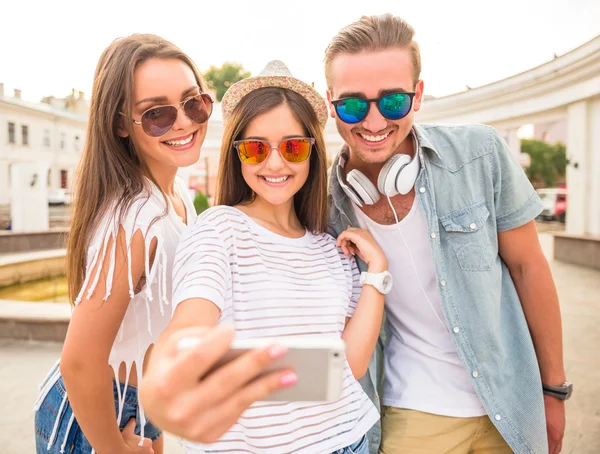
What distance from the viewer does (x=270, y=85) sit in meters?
1.73

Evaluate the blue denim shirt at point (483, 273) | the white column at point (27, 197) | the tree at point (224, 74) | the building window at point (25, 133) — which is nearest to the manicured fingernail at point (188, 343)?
the blue denim shirt at point (483, 273)

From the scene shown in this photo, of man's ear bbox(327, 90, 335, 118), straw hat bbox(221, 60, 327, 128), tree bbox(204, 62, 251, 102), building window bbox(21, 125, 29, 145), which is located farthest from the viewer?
tree bbox(204, 62, 251, 102)

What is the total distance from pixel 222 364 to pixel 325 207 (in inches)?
49.8

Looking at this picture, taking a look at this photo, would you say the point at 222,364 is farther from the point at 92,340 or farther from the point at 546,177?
the point at 546,177

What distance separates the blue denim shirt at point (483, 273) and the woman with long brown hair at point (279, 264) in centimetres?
30

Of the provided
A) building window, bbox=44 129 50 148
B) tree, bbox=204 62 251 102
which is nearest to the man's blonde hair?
building window, bbox=44 129 50 148

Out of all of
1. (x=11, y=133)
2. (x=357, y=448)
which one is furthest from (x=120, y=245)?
(x=11, y=133)

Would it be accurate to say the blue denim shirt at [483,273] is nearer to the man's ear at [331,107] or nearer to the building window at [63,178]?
the man's ear at [331,107]

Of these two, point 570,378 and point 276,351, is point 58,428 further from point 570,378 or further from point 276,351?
point 570,378

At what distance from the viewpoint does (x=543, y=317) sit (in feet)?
6.50

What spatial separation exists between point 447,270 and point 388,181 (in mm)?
448

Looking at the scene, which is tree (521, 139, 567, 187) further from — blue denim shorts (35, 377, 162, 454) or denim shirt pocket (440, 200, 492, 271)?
blue denim shorts (35, 377, 162, 454)

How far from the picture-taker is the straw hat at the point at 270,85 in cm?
172

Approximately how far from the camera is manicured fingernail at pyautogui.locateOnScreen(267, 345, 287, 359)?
791mm
